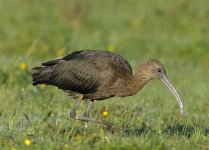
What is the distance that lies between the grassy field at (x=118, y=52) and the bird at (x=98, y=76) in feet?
1.27

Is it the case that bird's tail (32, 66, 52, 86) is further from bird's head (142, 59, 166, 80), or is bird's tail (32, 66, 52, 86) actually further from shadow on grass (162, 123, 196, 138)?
shadow on grass (162, 123, 196, 138)

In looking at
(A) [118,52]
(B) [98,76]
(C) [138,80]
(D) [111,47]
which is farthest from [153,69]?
(A) [118,52]

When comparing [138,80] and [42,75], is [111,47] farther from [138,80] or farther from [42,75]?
[138,80]

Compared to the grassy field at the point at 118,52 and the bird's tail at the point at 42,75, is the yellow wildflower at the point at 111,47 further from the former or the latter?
the bird's tail at the point at 42,75

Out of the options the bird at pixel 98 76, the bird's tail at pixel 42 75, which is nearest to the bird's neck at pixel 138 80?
the bird at pixel 98 76

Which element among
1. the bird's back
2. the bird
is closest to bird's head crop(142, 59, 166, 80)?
the bird

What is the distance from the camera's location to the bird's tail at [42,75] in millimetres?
8867

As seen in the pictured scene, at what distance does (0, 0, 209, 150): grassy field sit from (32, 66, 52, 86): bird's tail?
0.41 metres

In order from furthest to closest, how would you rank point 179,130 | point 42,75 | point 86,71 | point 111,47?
1. point 111,47
2. point 42,75
3. point 86,71
4. point 179,130

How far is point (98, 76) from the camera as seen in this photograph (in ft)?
27.9

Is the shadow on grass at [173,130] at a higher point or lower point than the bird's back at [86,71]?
lower

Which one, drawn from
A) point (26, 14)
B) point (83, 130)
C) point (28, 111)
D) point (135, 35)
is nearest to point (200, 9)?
point (135, 35)

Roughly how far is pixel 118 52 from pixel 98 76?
24.2 ft

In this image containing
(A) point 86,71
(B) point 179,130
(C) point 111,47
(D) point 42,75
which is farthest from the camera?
(C) point 111,47
